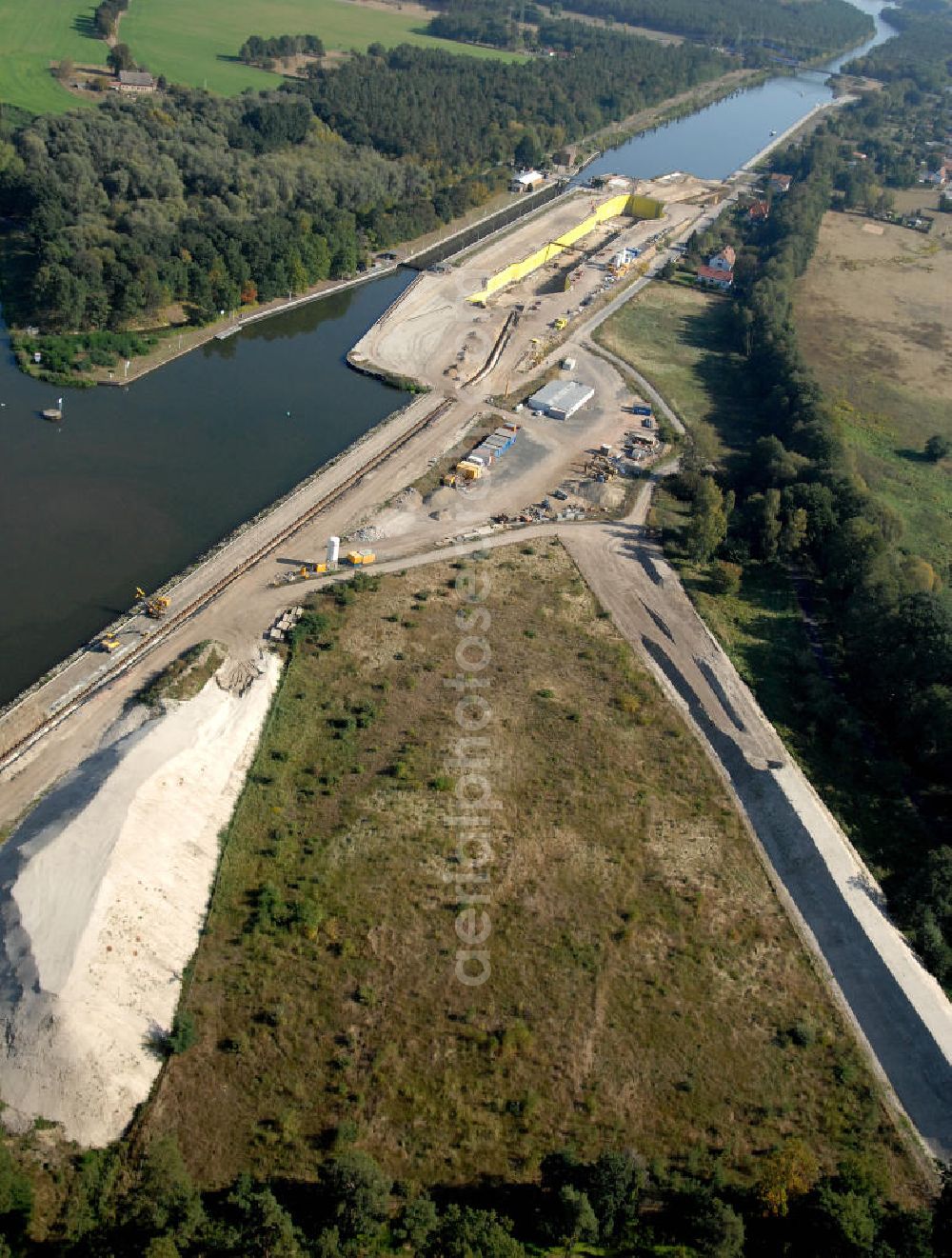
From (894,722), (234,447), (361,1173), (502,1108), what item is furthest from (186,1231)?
(234,447)

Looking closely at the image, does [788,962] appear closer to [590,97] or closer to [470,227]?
[470,227]

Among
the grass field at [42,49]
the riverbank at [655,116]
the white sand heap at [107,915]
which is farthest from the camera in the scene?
the riverbank at [655,116]

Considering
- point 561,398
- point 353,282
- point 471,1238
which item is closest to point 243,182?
point 353,282

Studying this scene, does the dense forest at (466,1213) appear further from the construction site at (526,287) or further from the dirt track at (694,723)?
the construction site at (526,287)

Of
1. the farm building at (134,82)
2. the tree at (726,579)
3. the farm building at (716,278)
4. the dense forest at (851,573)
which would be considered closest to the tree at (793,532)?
the dense forest at (851,573)

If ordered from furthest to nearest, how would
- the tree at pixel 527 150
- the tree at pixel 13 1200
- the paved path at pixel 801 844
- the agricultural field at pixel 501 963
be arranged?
1. the tree at pixel 527 150
2. the paved path at pixel 801 844
3. the agricultural field at pixel 501 963
4. the tree at pixel 13 1200

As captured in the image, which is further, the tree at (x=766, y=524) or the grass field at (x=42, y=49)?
the grass field at (x=42, y=49)

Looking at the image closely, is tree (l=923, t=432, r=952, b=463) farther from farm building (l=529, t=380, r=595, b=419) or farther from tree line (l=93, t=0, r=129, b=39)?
tree line (l=93, t=0, r=129, b=39)

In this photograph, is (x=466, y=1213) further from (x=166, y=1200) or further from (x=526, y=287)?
(x=526, y=287)
